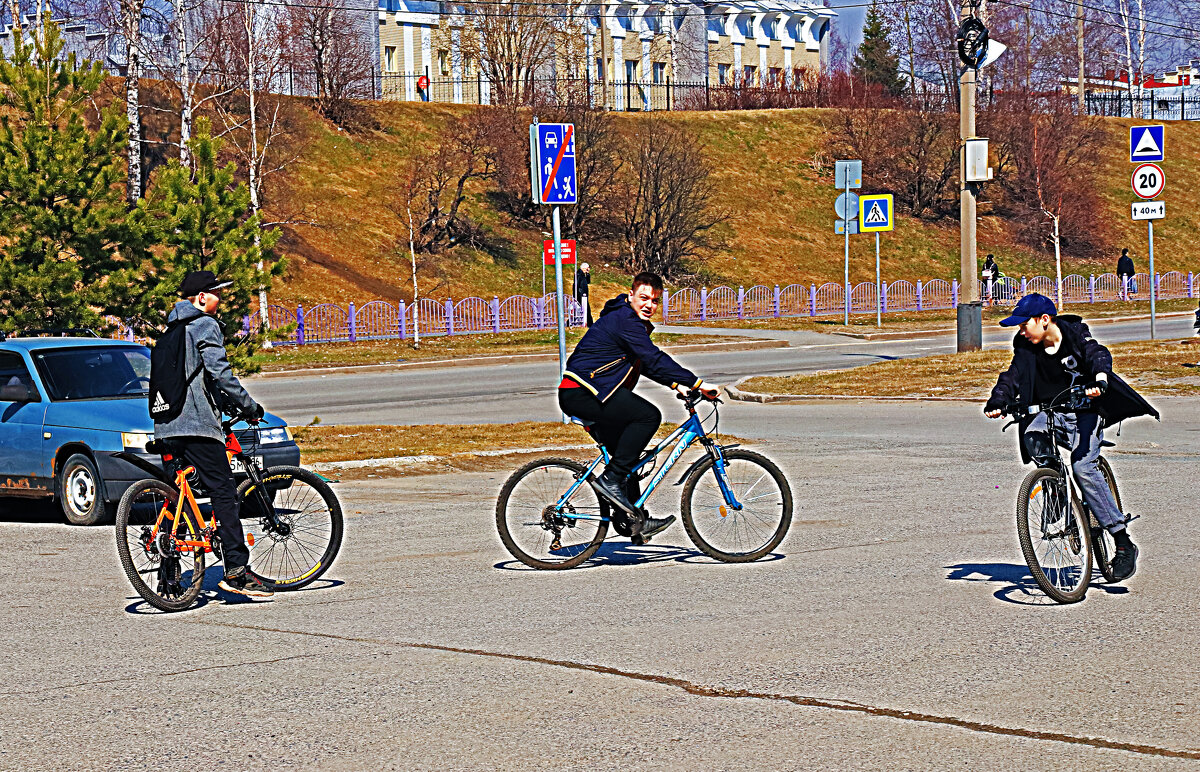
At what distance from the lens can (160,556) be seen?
337 inches

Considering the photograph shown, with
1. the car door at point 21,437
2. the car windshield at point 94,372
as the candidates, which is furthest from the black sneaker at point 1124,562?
the car door at point 21,437

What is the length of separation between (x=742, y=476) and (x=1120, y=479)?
5.07 m

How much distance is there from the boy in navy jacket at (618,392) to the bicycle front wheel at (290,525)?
5.22 feet

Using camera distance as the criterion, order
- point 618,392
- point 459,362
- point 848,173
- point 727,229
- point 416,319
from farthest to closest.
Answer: point 727,229, point 848,173, point 416,319, point 459,362, point 618,392

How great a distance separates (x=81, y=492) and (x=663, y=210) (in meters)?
47.2

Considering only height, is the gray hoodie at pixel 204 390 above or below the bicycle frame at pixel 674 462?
above

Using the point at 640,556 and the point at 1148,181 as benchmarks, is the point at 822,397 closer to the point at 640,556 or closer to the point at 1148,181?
the point at 1148,181

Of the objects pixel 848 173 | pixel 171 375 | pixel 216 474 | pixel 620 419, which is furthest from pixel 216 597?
pixel 848 173

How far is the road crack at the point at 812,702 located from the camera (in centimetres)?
546

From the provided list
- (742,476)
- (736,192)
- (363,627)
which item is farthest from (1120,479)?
(736,192)

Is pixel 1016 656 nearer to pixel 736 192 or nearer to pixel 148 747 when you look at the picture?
pixel 148 747

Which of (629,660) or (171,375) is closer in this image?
(629,660)

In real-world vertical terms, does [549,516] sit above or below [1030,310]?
below

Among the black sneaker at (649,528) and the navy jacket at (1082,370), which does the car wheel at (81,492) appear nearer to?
the black sneaker at (649,528)
